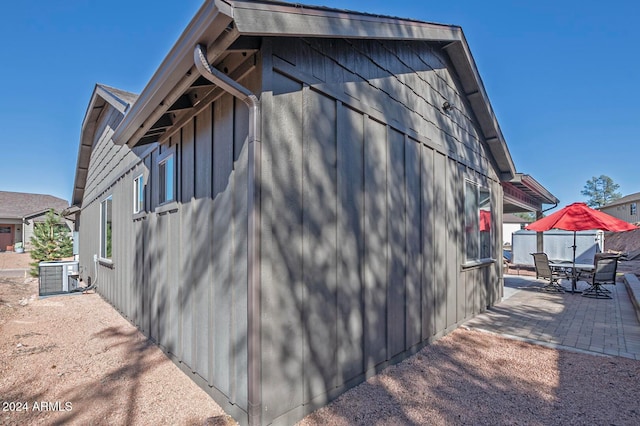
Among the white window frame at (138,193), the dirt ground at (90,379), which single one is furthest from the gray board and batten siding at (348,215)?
the white window frame at (138,193)

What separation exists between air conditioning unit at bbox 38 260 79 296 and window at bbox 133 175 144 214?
16.0ft

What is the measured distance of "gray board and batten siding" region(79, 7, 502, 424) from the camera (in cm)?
245

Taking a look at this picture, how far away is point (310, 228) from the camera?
2684mm

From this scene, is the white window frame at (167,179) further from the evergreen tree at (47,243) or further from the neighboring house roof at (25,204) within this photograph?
the neighboring house roof at (25,204)

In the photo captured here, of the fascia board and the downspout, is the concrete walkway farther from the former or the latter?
the fascia board

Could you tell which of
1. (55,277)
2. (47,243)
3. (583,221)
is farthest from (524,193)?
(47,243)

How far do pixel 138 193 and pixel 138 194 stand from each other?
20mm

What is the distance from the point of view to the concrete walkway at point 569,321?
4465 mm

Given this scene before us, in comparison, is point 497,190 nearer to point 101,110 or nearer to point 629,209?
point 101,110

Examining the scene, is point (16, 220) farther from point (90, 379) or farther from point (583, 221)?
point (583, 221)

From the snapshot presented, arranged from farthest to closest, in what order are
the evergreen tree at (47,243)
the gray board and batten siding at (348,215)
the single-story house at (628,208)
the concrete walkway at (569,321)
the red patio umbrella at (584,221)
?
the single-story house at (628,208) → the evergreen tree at (47,243) → the red patio umbrella at (584,221) → the concrete walkway at (569,321) → the gray board and batten siding at (348,215)

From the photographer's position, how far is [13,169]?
980 inches

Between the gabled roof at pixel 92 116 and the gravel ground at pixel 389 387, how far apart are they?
4047mm

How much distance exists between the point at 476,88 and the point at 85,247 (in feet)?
39.8
